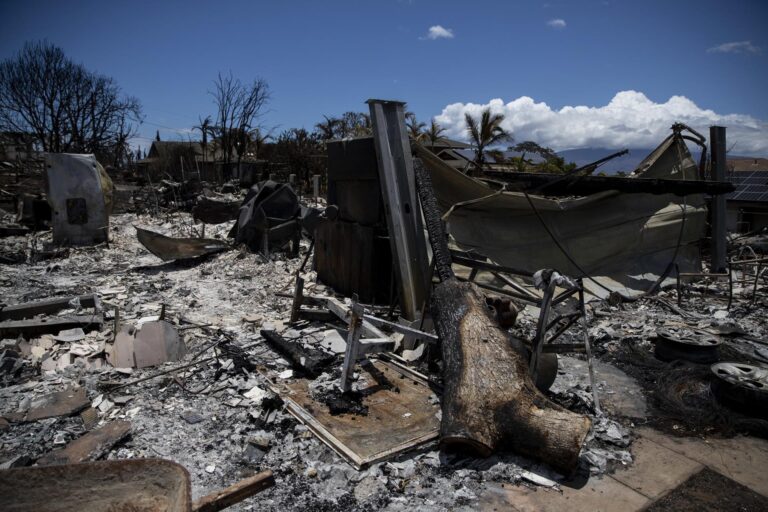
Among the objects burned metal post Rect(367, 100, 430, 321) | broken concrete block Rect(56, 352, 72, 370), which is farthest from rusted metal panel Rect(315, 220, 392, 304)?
broken concrete block Rect(56, 352, 72, 370)

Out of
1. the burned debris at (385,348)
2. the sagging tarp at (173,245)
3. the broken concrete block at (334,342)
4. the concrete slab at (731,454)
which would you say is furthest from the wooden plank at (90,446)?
the sagging tarp at (173,245)

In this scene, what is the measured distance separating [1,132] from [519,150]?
27.1m

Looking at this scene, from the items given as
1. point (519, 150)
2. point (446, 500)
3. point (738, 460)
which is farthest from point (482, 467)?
point (519, 150)

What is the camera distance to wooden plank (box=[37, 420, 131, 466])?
3.05m

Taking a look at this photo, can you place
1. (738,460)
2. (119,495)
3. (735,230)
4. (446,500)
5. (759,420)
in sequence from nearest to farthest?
1. (119,495)
2. (446,500)
3. (738,460)
4. (759,420)
5. (735,230)

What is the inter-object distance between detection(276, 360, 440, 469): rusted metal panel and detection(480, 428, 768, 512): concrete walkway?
0.74m

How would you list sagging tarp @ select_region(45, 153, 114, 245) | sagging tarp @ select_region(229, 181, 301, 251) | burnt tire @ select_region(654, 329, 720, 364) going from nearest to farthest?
burnt tire @ select_region(654, 329, 720, 364)
sagging tarp @ select_region(229, 181, 301, 251)
sagging tarp @ select_region(45, 153, 114, 245)

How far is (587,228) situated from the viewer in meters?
7.65

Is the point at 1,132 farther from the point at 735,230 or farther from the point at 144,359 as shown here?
the point at 735,230

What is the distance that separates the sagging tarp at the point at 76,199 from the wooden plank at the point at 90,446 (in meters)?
8.55

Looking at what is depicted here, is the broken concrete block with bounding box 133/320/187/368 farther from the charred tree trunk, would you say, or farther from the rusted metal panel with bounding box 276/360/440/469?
the charred tree trunk

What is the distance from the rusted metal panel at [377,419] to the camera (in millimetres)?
3143

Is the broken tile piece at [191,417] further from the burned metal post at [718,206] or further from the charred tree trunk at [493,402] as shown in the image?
the burned metal post at [718,206]

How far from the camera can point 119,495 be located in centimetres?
193
